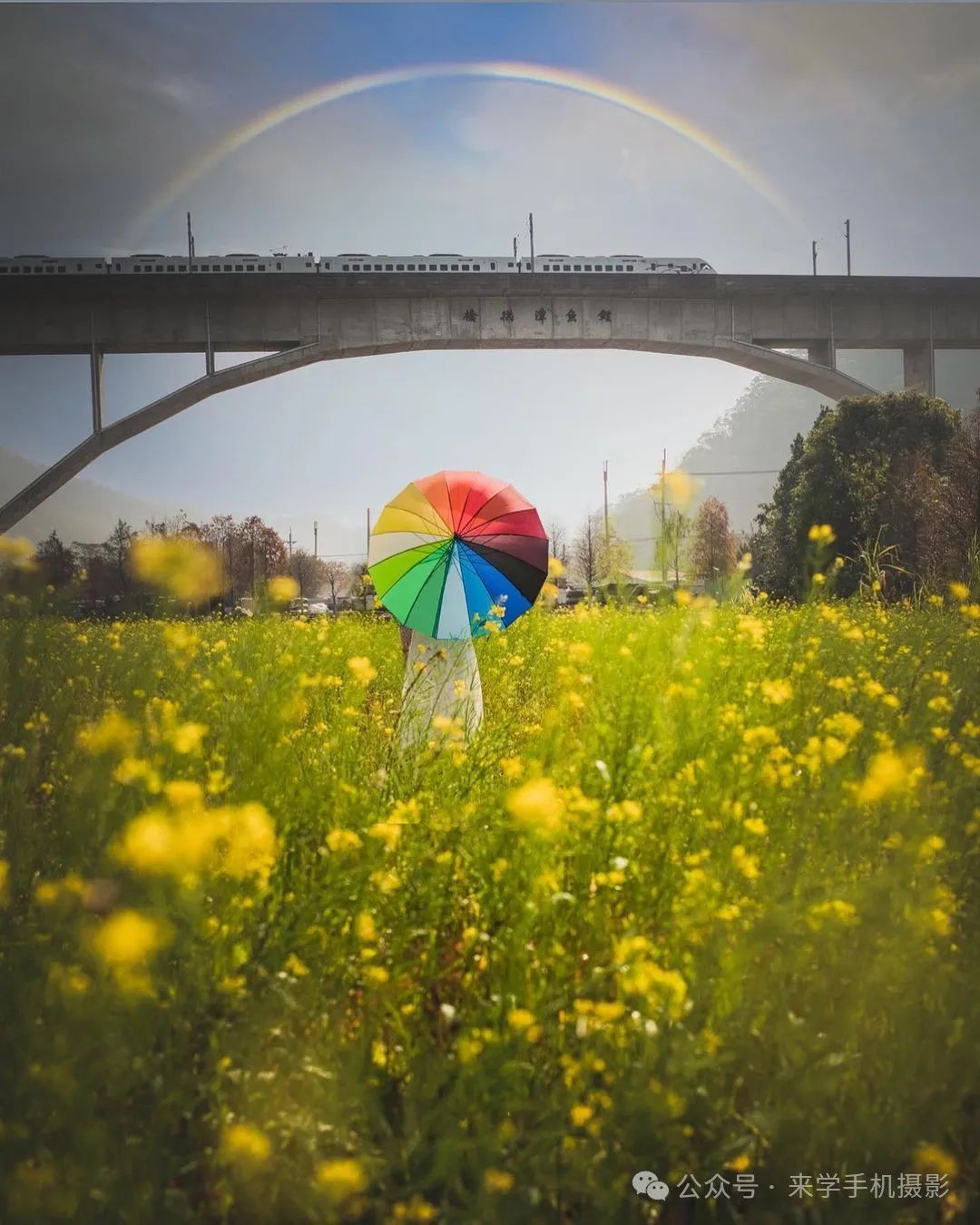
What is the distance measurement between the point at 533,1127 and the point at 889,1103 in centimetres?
54

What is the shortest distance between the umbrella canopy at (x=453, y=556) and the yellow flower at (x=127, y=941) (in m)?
2.49

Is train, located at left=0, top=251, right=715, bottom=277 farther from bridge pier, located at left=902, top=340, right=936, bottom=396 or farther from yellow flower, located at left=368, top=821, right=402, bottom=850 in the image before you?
yellow flower, located at left=368, top=821, right=402, bottom=850

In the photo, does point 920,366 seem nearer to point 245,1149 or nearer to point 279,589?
point 279,589

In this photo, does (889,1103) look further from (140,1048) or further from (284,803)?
(284,803)

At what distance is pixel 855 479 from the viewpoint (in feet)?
41.2

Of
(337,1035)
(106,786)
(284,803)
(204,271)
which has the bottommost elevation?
(337,1035)

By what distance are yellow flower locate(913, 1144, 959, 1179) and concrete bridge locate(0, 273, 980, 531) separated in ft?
67.2

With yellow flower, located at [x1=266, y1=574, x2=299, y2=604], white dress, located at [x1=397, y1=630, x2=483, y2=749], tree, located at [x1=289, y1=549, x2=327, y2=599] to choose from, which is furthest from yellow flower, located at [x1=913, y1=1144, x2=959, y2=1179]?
tree, located at [x1=289, y1=549, x2=327, y2=599]

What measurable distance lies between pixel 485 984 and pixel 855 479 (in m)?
12.7

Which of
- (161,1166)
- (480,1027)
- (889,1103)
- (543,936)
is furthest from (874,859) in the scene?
(161,1166)

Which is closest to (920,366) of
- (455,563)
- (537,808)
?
(455,563)

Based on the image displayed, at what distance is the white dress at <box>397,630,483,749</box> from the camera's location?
283 centimetres

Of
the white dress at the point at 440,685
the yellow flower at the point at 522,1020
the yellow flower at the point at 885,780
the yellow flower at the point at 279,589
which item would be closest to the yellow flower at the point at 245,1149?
the yellow flower at the point at 522,1020

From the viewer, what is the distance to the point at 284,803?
1.89m
